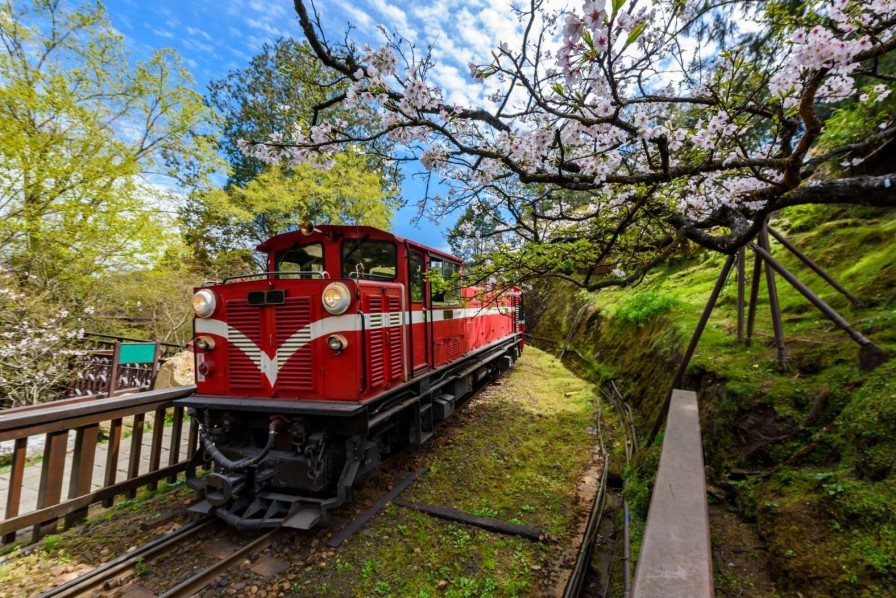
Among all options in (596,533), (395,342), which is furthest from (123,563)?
(596,533)

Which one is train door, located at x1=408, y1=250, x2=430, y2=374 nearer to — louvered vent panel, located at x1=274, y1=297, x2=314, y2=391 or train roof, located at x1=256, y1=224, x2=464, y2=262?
train roof, located at x1=256, y1=224, x2=464, y2=262

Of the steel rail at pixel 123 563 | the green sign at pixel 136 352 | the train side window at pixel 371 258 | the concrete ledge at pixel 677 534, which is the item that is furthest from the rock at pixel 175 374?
the concrete ledge at pixel 677 534

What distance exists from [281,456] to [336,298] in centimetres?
167

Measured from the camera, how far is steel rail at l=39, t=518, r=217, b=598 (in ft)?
9.05

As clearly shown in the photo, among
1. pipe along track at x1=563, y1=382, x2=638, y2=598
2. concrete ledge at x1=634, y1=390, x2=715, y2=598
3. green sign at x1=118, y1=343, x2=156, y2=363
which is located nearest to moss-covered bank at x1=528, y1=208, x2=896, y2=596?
pipe along track at x1=563, y1=382, x2=638, y2=598

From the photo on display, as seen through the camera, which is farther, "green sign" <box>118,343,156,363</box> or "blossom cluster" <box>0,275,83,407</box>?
"blossom cluster" <box>0,275,83,407</box>

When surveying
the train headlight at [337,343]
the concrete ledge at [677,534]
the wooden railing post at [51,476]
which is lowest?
the wooden railing post at [51,476]

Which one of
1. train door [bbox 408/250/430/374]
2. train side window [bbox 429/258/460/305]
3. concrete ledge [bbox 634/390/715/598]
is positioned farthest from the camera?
train side window [bbox 429/258/460/305]

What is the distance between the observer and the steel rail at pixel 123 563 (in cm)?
276

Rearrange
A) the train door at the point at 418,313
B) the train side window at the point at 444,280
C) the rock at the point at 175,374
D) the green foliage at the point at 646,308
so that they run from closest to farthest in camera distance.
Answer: the train door at the point at 418,313 → the train side window at the point at 444,280 → the green foliage at the point at 646,308 → the rock at the point at 175,374

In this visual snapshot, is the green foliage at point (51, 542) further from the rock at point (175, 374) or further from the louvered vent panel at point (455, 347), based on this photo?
the rock at point (175, 374)

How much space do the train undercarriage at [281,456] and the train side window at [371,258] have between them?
1.57 metres

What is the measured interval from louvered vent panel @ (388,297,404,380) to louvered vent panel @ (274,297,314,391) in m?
0.98

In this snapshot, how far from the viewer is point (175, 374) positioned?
841 centimetres
